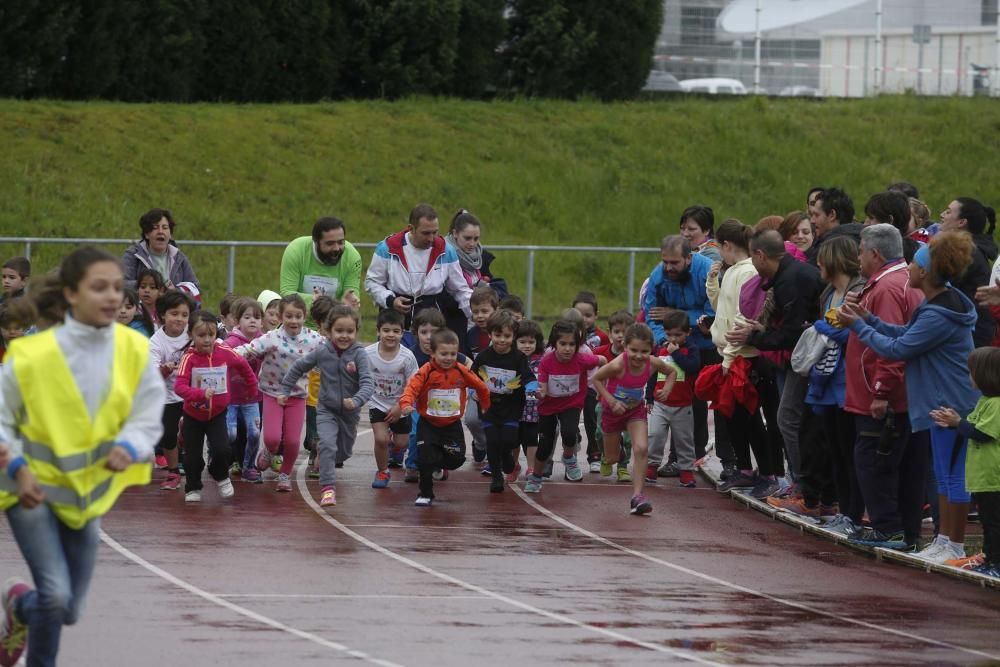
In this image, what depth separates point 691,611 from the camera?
31.7 feet

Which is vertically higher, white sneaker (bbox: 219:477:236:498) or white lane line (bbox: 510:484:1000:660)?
white sneaker (bbox: 219:477:236:498)

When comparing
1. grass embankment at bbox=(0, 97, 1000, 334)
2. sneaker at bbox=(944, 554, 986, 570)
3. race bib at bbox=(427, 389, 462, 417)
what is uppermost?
grass embankment at bbox=(0, 97, 1000, 334)

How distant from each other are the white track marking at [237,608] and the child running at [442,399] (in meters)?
2.77

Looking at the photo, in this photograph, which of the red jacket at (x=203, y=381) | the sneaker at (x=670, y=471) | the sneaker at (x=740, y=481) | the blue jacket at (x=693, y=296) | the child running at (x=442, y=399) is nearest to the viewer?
the red jacket at (x=203, y=381)

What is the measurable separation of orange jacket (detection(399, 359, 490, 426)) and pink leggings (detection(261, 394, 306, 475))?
0.92 m

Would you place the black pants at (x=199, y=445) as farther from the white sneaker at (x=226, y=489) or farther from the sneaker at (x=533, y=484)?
the sneaker at (x=533, y=484)

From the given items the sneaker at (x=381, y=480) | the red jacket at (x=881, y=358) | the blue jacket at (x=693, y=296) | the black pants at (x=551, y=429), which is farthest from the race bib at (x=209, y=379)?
the red jacket at (x=881, y=358)

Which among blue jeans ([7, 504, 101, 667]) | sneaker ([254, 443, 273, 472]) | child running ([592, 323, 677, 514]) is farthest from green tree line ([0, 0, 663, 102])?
blue jeans ([7, 504, 101, 667])

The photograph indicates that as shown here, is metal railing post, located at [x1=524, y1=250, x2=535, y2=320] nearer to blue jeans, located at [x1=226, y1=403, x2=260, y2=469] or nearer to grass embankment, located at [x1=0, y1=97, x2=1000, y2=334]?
grass embankment, located at [x1=0, y1=97, x2=1000, y2=334]

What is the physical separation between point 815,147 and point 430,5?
818 cm

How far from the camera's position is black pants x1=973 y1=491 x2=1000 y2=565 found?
1048cm

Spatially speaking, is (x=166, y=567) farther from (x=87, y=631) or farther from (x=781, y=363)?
(x=781, y=363)

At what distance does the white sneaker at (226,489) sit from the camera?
13.1 m

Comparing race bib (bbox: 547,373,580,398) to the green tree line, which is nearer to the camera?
race bib (bbox: 547,373,580,398)
